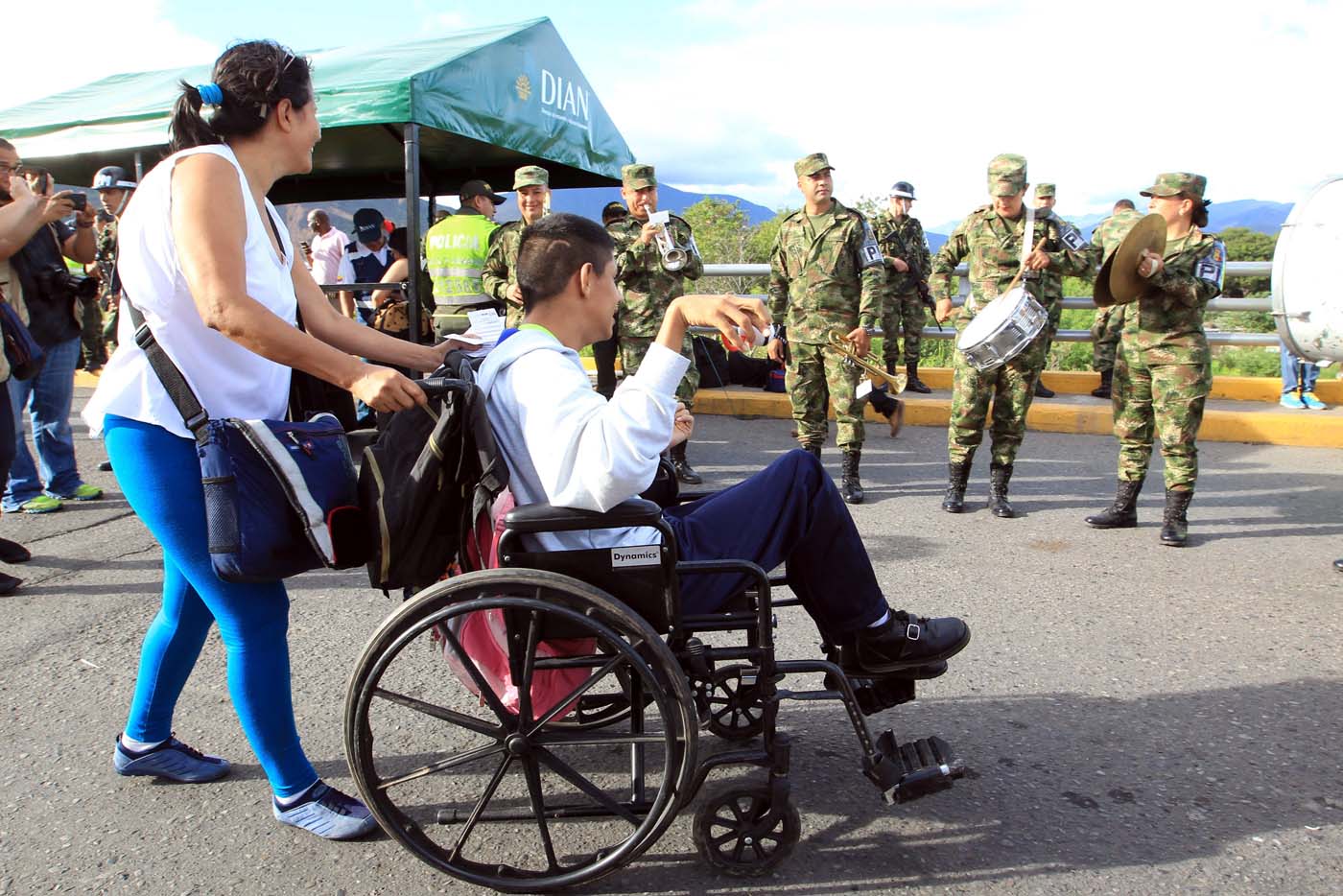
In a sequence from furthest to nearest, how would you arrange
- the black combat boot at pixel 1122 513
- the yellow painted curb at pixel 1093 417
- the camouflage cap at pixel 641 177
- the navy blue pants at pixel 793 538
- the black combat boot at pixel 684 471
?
1. the yellow painted curb at pixel 1093 417
2. the camouflage cap at pixel 641 177
3. the black combat boot at pixel 684 471
4. the black combat boot at pixel 1122 513
5. the navy blue pants at pixel 793 538

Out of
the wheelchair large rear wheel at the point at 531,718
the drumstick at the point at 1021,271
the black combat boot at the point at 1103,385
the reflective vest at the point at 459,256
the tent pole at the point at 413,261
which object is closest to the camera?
the wheelchair large rear wheel at the point at 531,718

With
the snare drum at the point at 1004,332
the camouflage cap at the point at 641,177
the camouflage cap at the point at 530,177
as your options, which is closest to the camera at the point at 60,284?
the camouflage cap at the point at 530,177

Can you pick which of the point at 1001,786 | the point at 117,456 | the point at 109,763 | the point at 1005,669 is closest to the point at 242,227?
the point at 117,456

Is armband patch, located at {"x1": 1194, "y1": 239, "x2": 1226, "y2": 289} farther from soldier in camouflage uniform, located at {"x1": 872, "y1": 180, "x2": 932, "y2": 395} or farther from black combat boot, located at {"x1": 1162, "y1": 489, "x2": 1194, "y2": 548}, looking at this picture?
soldier in camouflage uniform, located at {"x1": 872, "y1": 180, "x2": 932, "y2": 395}

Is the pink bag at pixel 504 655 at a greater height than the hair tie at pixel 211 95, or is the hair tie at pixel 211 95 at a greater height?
the hair tie at pixel 211 95

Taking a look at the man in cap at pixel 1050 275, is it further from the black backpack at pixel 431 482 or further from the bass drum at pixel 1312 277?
the black backpack at pixel 431 482

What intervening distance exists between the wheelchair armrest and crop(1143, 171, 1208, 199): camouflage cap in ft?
13.4

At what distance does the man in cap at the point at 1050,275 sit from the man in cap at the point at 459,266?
366cm

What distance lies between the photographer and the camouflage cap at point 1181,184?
15.6 feet

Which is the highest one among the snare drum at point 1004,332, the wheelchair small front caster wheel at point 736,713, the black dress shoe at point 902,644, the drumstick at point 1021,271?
the drumstick at point 1021,271

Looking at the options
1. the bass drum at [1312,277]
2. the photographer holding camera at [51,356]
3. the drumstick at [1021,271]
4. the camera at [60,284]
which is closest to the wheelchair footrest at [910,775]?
the bass drum at [1312,277]

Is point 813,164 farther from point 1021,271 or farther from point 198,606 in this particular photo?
point 198,606

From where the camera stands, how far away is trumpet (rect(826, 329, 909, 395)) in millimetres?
4852

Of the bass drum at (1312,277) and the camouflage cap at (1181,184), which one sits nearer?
the bass drum at (1312,277)
